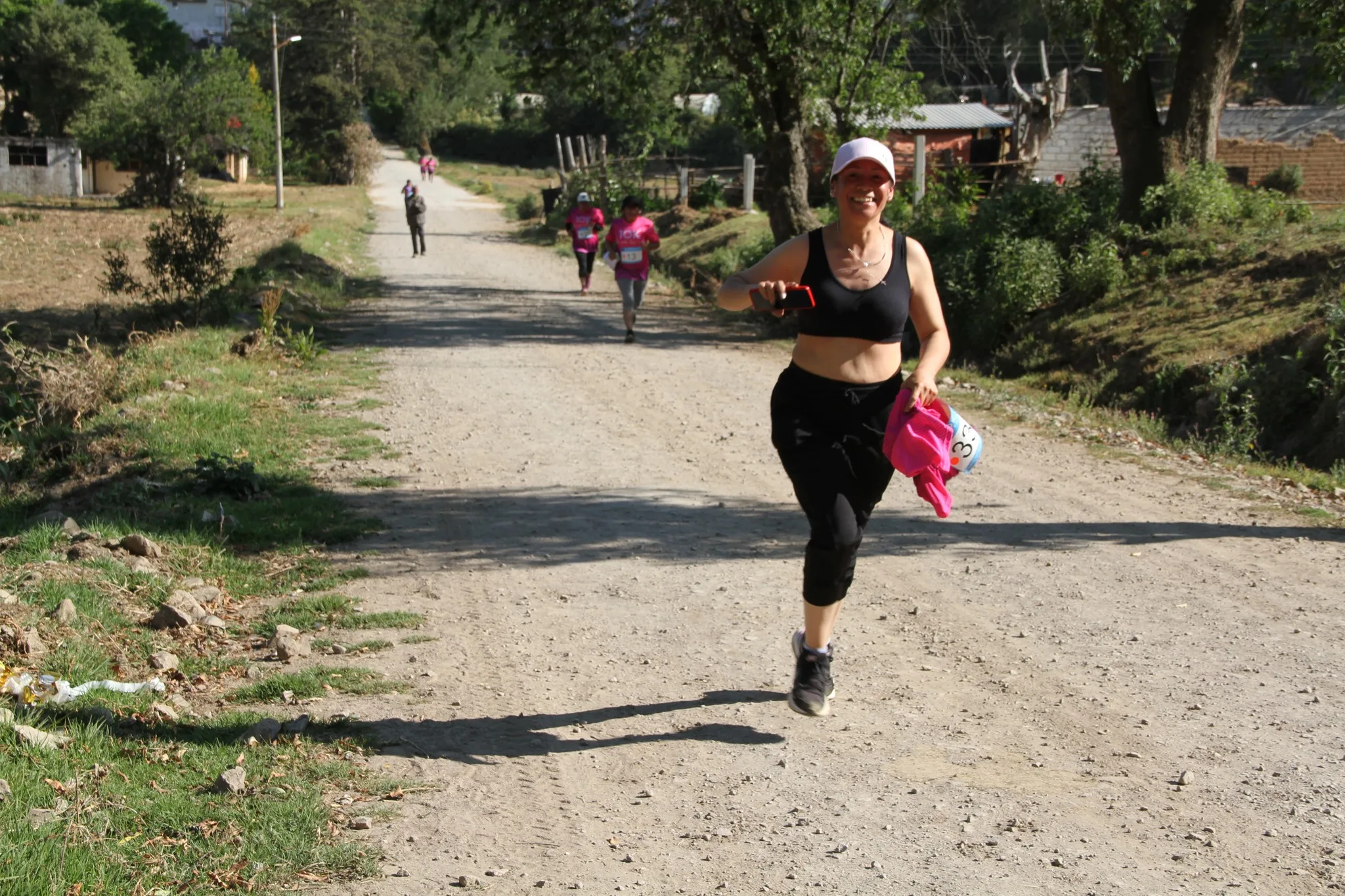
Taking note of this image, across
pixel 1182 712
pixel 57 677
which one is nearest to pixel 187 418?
pixel 57 677

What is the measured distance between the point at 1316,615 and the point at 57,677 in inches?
219

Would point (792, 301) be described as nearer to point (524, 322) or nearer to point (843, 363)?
point (843, 363)

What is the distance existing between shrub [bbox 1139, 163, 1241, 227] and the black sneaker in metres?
12.6

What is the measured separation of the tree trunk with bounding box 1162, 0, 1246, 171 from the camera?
15.8 meters

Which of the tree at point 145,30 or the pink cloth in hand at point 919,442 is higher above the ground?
the tree at point 145,30

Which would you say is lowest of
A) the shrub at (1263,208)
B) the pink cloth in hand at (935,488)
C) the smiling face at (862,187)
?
the pink cloth in hand at (935,488)

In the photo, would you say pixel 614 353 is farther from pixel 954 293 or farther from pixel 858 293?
pixel 858 293

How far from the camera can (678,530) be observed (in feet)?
26.0

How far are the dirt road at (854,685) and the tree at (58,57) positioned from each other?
59.7 meters

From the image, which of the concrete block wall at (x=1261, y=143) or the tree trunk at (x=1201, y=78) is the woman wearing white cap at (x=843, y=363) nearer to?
the tree trunk at (x=1201, y=78)

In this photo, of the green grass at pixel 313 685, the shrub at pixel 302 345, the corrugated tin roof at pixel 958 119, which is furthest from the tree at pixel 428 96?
the green grass at pixel 313 685

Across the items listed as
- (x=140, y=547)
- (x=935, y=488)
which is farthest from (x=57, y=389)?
(x=935, y=488)

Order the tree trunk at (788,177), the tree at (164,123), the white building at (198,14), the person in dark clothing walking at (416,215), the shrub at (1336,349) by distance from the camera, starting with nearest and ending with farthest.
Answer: the shrub at (1336,349), the tree trunk at (788,177), the person in dark clothing walking at (416,215), the tree at (164,123), the white building at (198,14)

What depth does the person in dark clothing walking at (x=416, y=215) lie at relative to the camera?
30.3 metres
